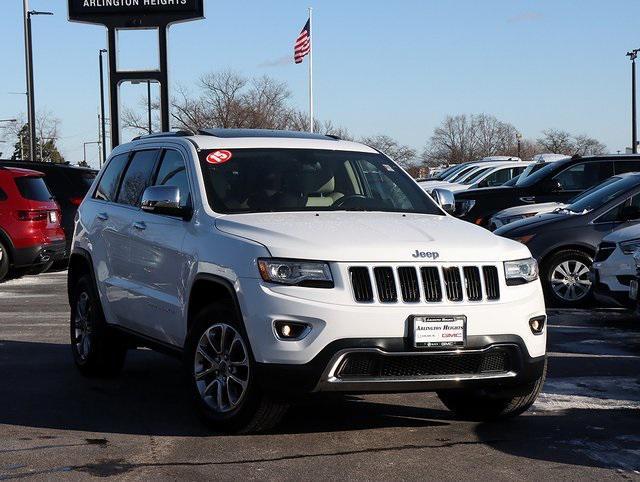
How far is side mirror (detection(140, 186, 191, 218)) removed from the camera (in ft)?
22.9

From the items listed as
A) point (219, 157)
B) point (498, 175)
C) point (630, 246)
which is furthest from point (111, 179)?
point (498, 175)

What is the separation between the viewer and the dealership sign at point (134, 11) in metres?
26.3

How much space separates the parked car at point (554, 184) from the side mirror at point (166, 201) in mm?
11571

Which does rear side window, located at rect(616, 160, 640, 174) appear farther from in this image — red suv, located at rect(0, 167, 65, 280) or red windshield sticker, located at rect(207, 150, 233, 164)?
red windshield sticker, located at rect(207, 150, 233, 164)

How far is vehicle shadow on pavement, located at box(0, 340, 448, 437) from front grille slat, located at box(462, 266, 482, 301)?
0.95 meters

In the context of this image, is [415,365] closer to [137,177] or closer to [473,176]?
[137,177]

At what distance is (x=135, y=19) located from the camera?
87.2 feet

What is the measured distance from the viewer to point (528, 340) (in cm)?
631

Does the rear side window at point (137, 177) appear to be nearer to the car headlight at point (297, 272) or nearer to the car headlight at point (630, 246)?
the car headlight at point (297, 272)

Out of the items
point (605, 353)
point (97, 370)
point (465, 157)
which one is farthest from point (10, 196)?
point (465, 157)

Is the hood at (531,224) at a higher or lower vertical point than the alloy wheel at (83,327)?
higher

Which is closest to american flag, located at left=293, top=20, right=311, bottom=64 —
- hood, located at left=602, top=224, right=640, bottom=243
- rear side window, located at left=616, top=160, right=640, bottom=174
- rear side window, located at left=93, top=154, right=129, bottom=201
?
rear side window, located at left=616, top=160, right=640, bottom=174

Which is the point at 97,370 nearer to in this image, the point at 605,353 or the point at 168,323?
the point at 168,323

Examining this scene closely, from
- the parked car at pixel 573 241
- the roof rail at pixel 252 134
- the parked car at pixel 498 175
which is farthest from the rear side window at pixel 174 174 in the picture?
the parked car at pixel 498 175
